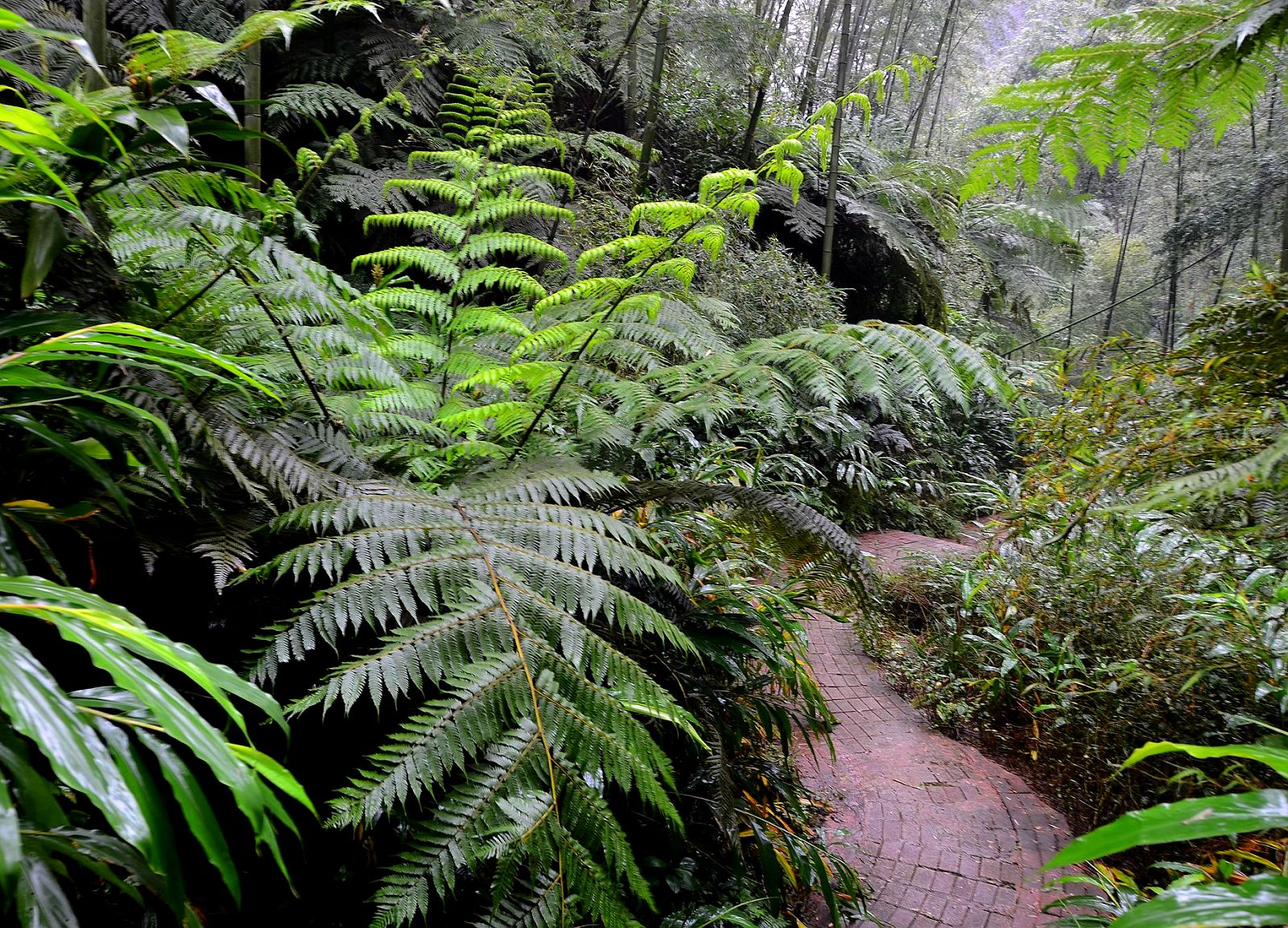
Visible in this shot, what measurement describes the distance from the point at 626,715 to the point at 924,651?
383cm

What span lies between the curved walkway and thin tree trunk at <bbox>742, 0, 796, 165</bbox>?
5076mm

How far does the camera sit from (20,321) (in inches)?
39.9

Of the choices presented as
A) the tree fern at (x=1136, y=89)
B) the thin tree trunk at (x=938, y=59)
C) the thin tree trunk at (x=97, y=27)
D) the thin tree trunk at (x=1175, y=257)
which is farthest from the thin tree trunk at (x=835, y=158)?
the thin tree trunk at (x=1175, y=257)

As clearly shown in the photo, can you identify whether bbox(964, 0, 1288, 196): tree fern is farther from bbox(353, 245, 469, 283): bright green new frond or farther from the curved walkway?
the curved walkway

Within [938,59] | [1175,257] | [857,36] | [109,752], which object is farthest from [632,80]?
[1175,257]

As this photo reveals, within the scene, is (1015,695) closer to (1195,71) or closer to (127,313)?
(1195,71)

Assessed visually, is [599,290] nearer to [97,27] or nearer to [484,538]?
[484,538]

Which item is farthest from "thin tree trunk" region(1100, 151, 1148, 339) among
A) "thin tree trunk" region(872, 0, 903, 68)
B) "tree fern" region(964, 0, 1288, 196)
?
"tree fern" region(964, 0, 1288, 196)

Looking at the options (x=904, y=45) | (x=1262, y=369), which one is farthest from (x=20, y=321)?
(x=904, y=45)

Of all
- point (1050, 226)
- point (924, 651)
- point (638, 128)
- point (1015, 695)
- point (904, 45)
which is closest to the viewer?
point (1015, 695)

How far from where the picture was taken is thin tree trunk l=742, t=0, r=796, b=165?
6023mm

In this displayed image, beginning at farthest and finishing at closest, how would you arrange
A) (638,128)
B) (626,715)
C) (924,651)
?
(638,128), (924,651), (626,715)

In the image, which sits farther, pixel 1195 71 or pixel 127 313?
pixel 1195 71

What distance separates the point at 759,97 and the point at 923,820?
20.8 feet
